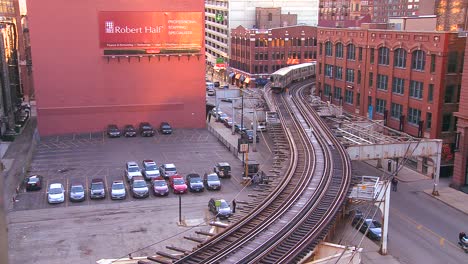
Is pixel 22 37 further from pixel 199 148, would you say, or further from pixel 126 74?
pixel 199 148

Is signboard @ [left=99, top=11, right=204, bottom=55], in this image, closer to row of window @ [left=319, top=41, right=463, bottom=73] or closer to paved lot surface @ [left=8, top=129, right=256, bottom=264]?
paved lot surface @ [left=8, top=129, right=256, bottom=264]

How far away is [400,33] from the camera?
4616 centimetres

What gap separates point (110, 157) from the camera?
1816 inches

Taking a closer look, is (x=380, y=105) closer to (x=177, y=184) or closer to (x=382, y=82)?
(x=382, y=82)

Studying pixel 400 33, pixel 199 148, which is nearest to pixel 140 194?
pixel 199 148

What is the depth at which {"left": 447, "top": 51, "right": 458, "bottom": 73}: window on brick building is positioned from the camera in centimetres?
4128

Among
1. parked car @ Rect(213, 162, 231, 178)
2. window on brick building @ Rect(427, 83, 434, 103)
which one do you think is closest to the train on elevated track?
window on brick building @ Rect(427, 83, 434, 103)

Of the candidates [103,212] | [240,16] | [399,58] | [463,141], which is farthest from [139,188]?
[240,16]

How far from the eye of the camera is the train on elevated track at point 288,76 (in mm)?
60844

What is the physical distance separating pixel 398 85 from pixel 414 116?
12.6 feet

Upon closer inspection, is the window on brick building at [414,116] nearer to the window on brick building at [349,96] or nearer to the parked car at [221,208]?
the window on brick building at [349,96]

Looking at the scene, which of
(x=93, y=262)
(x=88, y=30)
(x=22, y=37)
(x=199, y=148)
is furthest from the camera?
(x=22, y=37)

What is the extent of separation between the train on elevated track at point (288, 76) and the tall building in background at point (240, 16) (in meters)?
32.7

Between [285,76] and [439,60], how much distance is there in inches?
960
